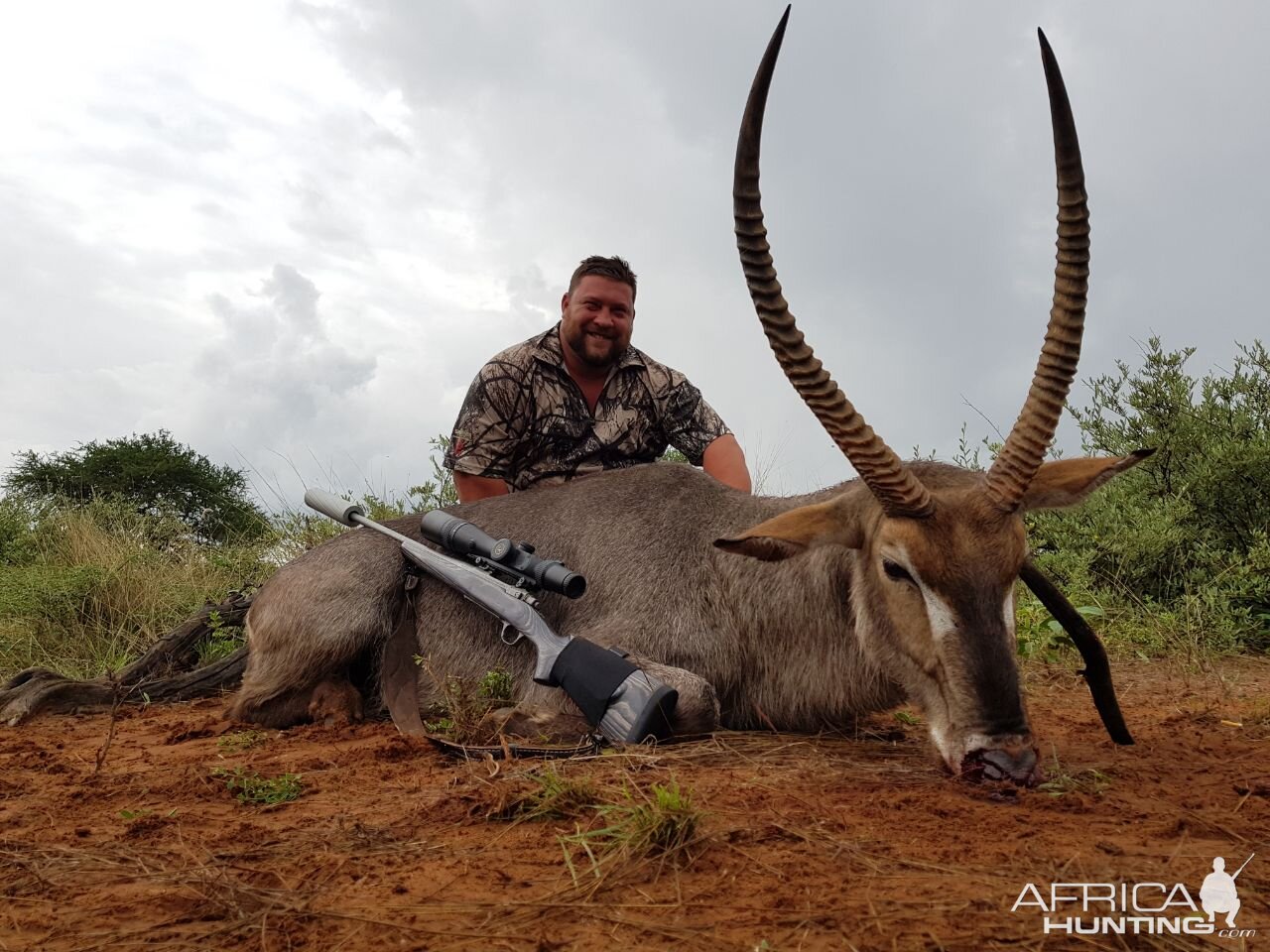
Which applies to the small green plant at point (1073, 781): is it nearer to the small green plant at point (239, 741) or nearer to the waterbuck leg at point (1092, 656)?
the waterbuck leg at point (1092, 656)

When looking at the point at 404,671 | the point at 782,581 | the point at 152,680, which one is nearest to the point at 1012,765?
the point at 782,581

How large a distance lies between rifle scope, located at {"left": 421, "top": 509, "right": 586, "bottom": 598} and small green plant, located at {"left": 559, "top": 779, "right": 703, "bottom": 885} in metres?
1.83

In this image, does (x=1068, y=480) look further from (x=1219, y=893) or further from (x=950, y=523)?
(x=1219, y=893)

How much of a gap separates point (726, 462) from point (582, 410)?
3.96 feet

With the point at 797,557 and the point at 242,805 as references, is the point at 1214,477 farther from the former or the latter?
the point at 242,805

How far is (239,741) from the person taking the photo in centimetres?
496

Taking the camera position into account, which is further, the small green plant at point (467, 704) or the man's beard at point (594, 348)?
the man's beard at point (594, 348)

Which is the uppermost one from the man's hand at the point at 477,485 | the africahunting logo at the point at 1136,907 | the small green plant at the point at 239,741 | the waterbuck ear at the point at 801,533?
the man's hand at the point at 477,485

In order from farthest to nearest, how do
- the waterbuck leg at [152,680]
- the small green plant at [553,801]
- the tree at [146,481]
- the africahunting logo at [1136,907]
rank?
the tree at [146,481], the waterbuck leg at [152,680], the small green plant at [553,801], the africahunting logo at [1136,907]

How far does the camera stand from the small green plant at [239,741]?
4836mm

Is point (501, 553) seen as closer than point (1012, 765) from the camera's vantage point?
No

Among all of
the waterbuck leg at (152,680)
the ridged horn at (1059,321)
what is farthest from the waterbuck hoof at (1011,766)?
the waterbuck leg at (152,680)

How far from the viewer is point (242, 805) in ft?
11.9

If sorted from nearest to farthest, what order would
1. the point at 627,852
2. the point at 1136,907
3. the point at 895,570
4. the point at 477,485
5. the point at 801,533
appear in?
the point at 1136,907 < the point at 627,852 < the point at 895,570 < the point at 801,533 < the point at 477,485
